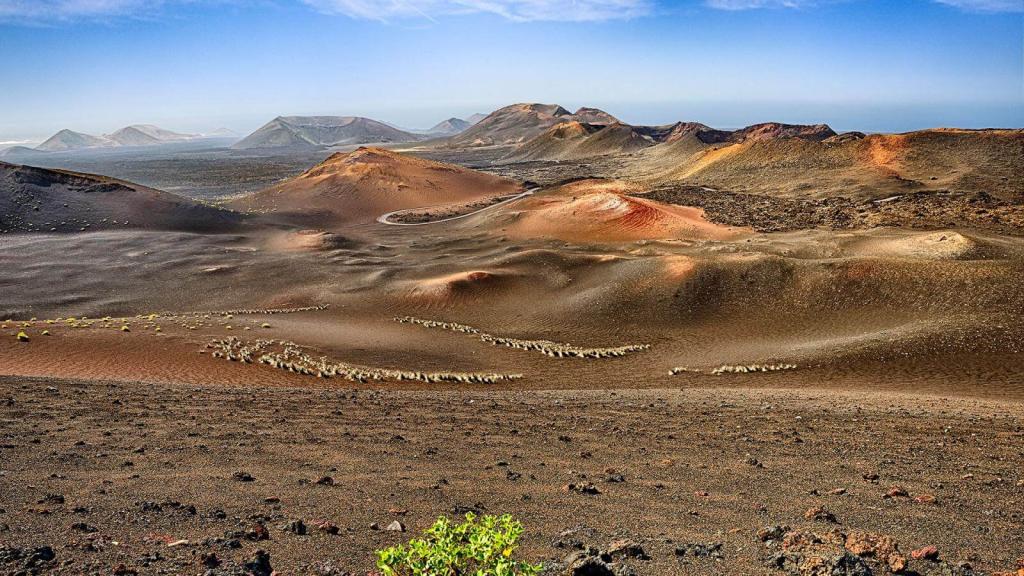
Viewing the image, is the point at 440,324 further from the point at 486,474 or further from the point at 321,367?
the point at 486,474

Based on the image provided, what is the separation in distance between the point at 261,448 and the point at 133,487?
1.71m

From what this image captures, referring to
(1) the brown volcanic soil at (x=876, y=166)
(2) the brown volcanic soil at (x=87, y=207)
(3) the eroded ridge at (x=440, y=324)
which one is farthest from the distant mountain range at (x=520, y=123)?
(3) the eroded ridge at (x=440, y=324)

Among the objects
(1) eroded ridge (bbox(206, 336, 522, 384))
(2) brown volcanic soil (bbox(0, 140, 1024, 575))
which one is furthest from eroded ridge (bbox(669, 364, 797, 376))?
(1) eroded ridge (bbox(206, 336, 522, 384))

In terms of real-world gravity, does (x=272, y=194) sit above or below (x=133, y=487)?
above

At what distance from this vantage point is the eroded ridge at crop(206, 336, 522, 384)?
14.4 m

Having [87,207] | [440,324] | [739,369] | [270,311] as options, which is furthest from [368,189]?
[739,369]

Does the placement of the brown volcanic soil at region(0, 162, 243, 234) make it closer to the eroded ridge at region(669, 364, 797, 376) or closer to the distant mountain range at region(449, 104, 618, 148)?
the eroded ridge at region(669, 364, 797, 376)

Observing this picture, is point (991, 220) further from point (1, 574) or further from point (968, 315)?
point (1, 574)

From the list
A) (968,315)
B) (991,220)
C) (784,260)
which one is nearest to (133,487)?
(968,315)

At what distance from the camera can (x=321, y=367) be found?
14.6 meters

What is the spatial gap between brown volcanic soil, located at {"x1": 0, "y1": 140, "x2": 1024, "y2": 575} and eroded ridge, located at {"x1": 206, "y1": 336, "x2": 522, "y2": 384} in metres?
0.37

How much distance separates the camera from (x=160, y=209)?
43.0 m

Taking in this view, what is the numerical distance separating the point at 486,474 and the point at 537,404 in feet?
13.4

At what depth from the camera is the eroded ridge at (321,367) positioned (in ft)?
47.3
